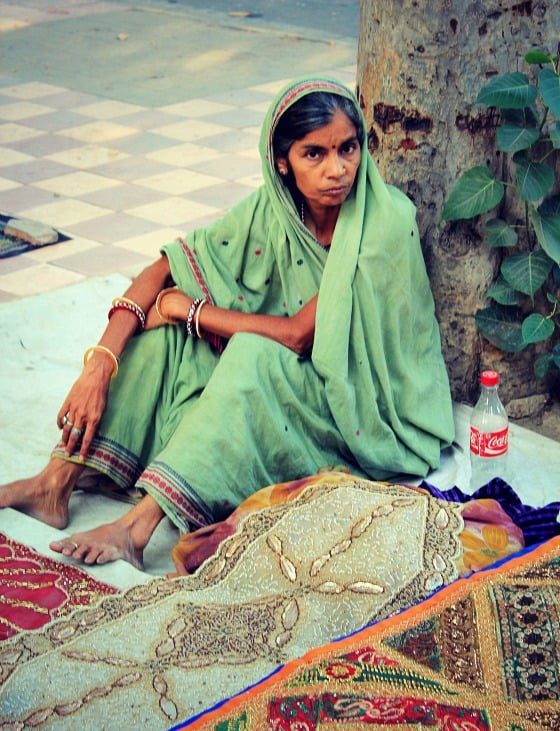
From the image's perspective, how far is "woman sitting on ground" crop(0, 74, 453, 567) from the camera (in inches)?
126

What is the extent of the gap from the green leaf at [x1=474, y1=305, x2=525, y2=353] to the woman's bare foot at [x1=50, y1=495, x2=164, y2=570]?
1.32m

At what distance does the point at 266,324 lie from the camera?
343cm

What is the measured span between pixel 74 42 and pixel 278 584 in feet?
28.0

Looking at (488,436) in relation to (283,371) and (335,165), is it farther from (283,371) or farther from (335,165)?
(335,165)

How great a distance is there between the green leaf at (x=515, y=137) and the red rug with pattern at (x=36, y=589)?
176 centimetres

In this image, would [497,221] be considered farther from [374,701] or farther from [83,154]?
[83,154]

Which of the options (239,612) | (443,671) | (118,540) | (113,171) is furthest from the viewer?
(113,171)

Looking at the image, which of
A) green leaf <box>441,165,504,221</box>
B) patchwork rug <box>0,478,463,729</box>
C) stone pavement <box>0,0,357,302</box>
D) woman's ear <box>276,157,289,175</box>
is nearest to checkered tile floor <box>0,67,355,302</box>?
stone pavement <box>0,0,357,302</box>

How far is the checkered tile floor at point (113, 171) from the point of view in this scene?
5633mm

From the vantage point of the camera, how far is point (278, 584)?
2.84 m

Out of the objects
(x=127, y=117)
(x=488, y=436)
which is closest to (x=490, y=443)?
(x=488, y=436)

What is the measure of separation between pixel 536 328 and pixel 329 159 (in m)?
0.93

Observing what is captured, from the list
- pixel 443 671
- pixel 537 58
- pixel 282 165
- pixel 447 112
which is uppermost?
pixel 537 58

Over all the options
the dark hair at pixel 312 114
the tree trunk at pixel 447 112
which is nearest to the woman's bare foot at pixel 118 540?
the dark hair at pixel 312 114
